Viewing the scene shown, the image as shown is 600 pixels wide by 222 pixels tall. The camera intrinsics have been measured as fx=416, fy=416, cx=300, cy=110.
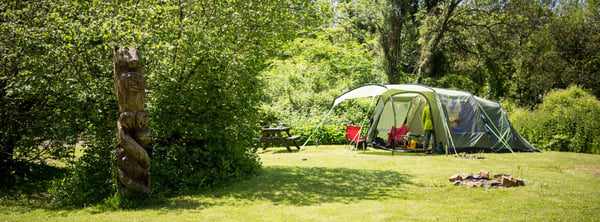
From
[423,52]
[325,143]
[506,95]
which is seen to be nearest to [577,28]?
[506,95]

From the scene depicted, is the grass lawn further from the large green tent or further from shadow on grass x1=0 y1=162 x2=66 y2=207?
the large green tent

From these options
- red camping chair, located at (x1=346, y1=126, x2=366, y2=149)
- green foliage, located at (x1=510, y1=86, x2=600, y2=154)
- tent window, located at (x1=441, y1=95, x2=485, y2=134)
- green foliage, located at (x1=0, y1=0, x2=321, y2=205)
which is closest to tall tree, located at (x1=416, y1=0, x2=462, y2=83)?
green foliage, located at (x1=510, y1=86, x2=600, y2=154)

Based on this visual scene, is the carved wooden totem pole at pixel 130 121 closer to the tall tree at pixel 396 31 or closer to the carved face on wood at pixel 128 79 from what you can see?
the carved face on wood at pixel 128 79

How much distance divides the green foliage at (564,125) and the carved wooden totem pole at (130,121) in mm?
12430

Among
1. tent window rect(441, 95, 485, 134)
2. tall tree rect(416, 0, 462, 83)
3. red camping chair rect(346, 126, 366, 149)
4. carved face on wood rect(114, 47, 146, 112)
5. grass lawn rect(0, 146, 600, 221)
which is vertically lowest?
grass lawn rect(0, 146, 600, 221)

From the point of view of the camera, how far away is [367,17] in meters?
21.7

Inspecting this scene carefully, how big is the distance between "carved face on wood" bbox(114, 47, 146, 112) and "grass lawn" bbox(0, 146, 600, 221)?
149 cm

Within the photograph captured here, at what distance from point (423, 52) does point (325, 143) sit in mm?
8451

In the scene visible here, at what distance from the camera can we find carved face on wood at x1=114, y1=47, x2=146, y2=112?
5781 mm

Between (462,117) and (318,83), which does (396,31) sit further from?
(462,117)

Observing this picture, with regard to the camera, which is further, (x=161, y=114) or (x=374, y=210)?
(x=161, y=114)

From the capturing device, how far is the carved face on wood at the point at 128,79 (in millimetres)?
5781

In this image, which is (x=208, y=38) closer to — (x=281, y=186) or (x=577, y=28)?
(x=281, y=186)

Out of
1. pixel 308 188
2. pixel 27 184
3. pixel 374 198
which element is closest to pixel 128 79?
pixel 308 188
